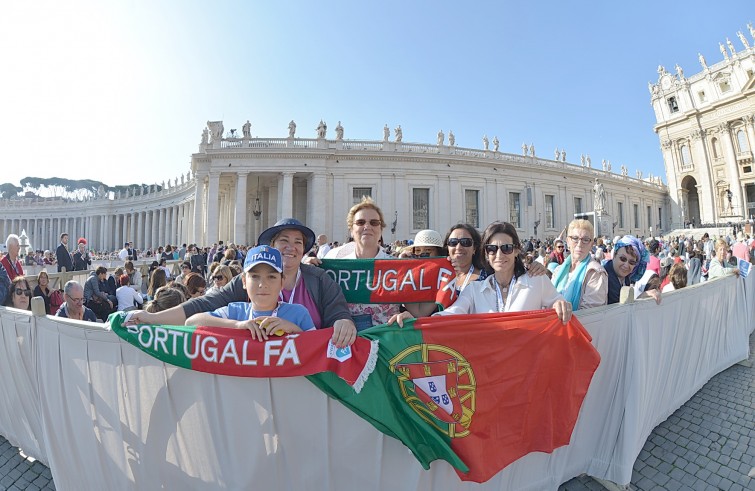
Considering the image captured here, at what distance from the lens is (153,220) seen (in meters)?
52.1

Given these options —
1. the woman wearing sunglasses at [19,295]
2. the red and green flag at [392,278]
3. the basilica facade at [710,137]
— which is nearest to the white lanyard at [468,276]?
the red and green flag at [392,278]

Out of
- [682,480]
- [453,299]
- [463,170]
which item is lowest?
[682,480]

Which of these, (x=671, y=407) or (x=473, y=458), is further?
(x=671, y=407)

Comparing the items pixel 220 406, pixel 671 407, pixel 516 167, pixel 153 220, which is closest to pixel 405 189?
pixel 516 167

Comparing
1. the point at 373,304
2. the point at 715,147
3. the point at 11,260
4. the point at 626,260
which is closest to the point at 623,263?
the point at 626,260

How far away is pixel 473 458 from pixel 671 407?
3544 mm

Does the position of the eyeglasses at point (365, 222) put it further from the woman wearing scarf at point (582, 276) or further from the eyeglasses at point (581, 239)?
the eyeglasses at point (581, 239)

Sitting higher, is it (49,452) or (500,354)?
(500,354)

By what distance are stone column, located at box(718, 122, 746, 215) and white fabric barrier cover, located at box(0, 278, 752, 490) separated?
57.0 meters

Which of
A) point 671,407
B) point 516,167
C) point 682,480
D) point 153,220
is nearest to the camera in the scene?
point 682,480

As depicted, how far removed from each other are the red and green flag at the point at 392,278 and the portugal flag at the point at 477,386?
0.76 meters

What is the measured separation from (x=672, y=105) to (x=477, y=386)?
70275 mm

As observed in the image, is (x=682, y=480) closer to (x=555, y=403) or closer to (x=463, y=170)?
(x=555, y=403)

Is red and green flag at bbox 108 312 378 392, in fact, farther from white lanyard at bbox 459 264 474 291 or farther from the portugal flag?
white lanyard at bbox 459 264 474 291
